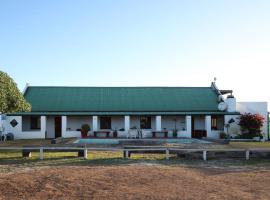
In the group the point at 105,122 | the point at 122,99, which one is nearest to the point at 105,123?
the point at 105,122

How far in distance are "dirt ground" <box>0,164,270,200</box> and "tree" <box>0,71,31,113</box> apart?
19.3 feet

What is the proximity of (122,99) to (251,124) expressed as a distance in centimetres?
1241

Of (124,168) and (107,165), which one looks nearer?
(124,168)

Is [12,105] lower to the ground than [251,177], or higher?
higher

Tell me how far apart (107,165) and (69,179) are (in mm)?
3670

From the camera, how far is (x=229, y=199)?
9719mm

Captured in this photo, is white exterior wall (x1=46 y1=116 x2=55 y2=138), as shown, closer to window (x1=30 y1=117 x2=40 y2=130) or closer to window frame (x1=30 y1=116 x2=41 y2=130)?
window frame (x1=30 y1=116 x2=41 y2=130)

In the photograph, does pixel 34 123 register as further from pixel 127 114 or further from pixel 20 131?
pixel 127 114

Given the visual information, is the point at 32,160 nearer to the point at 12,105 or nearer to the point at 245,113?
the point at 12,105

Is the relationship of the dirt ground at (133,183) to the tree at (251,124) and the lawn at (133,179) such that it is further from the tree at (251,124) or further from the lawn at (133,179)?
the tree at (251,124)

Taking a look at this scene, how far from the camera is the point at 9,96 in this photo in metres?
20.1

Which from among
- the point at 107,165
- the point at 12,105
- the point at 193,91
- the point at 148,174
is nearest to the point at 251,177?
the point at 148,174

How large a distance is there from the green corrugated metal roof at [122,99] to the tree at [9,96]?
51.3 ft

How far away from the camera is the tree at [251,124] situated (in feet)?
111
